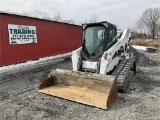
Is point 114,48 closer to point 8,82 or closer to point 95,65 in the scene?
point 95,65

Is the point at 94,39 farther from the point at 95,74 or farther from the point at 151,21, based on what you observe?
the point at 151,21

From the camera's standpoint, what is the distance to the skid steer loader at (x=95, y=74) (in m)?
5.56

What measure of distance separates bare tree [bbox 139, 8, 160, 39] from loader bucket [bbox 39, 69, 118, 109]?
4098cm

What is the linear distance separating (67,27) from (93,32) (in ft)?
24.3

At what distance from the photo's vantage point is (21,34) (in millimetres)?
10422

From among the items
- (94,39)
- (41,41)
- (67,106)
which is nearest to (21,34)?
(41,41)

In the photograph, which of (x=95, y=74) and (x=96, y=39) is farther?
(x=96, y=39)

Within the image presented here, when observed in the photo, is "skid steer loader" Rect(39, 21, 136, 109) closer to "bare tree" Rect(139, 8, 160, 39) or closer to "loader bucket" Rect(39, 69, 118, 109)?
"loader bucket" Rect(39, 69, 118, 109)

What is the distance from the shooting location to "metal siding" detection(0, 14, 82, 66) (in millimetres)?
9508

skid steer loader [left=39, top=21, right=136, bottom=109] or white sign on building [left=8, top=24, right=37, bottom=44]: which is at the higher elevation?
white sign on building [left=8, top=24, right=37, bottom=44]

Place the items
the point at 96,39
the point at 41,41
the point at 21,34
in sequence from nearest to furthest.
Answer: the point at 96,39, the point at 21,34, the point at 41,41

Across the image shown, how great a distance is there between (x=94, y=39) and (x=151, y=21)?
4740cm

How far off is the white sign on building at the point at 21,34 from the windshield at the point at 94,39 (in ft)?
13.6

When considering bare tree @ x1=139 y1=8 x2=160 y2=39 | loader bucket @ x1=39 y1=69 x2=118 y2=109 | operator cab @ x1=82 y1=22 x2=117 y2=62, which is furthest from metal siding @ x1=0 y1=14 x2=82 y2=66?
bare tree @ x1=139 y1=8 x2=160 y2=39
